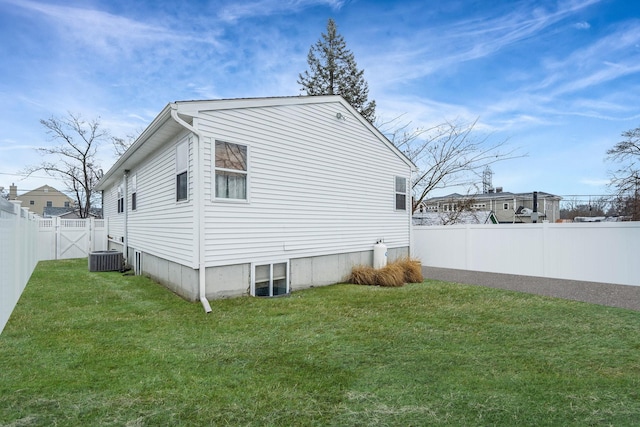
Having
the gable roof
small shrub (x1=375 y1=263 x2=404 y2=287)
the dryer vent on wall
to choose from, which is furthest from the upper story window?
the dryer vent on wall

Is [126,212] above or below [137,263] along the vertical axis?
above

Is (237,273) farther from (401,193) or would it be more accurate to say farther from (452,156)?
(452,156)

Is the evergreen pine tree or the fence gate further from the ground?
the evergreen pine tree

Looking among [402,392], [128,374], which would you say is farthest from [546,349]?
[128,374]

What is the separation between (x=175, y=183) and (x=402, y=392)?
5963 mm

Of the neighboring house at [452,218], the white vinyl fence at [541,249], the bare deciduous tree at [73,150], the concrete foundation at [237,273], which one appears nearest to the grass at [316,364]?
the concrete foundation at [237,273]

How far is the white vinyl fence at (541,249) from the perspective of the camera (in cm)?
845

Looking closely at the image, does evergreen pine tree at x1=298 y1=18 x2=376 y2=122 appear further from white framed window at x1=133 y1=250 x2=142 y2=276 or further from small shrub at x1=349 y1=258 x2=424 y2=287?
white framed window at x1=133 y1=250 x2=142 y2=276

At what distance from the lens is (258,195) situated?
23.1ft

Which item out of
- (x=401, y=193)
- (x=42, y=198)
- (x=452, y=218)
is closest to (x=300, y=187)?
(x=401, y=193)

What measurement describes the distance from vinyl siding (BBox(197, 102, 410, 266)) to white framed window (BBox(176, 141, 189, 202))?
59 centimetres

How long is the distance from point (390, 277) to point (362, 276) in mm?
721

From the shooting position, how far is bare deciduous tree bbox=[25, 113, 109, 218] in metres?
22.4

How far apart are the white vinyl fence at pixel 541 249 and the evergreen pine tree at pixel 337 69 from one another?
14.5 meters
